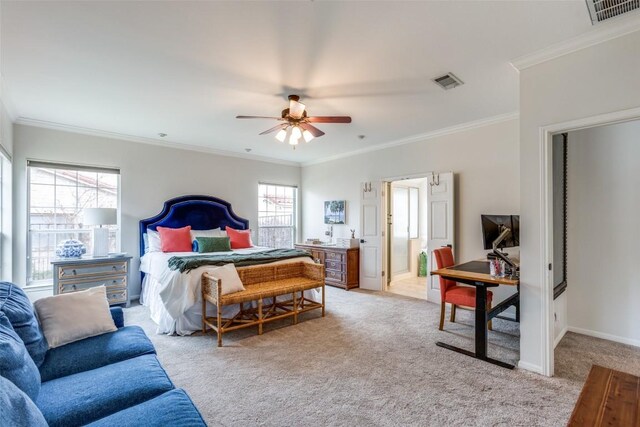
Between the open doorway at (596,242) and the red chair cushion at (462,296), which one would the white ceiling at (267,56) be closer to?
the open doorway at (596,242)

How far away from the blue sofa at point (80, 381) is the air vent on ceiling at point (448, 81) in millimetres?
3286

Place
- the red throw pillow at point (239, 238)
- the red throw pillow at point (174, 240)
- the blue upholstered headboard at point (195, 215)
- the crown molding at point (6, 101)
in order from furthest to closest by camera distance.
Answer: the red throw pillow at point (239, 238), the blue upholstered headboard at point (195, 215), the red throw pillow at point (174, 240), the crown molding at point (6, 101)

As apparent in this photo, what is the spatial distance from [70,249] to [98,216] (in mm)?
563

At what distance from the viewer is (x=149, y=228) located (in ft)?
16.7

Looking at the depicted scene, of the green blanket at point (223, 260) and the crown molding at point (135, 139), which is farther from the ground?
the crown molding at point (135, 139)

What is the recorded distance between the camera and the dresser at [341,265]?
18.9 feet

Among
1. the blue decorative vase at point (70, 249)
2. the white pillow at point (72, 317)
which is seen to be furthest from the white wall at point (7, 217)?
the white pillow at point (72, 317)

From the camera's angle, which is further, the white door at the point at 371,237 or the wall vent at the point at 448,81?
the white door at the point at 371,237

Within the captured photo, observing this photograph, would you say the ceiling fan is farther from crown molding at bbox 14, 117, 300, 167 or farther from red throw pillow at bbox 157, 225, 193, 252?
crown molding at bbox 14, 117, 300, 167

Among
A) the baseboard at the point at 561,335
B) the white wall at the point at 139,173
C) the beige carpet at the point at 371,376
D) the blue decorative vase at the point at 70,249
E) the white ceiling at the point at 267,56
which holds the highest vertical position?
the white ceiling at the point at 267,56

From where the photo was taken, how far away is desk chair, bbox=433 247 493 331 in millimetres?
3332

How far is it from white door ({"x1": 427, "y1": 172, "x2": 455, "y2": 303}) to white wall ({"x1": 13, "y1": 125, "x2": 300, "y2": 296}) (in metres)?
3.59

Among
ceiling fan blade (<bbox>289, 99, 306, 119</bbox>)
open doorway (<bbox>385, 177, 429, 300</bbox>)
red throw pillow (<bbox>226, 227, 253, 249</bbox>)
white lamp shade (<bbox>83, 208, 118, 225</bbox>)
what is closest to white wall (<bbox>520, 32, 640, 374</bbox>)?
ceiling fan blade (<bbox>289, 99, 306, 119</bbox>)

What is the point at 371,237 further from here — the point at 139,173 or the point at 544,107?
the point at 139,173
